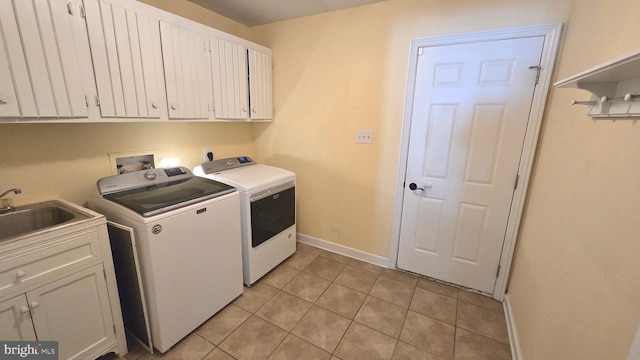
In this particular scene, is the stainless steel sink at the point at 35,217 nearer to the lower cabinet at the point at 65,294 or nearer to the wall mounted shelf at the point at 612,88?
the lower cabinet at the point at 65,294

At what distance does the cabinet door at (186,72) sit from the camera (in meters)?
1.78

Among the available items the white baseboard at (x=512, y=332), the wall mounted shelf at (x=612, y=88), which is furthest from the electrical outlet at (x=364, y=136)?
the white baseboard at (x=512, y=332)

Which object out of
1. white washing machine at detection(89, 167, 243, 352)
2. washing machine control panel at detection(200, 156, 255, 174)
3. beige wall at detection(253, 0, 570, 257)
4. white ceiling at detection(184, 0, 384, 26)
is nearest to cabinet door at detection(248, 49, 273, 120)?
beige wall at detection(253, 0, 570, 257)

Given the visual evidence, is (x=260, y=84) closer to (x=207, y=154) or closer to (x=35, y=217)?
(x=207, y=154)

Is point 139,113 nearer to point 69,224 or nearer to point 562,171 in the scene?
point 69,224

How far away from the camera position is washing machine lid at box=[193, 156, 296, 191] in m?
2.08

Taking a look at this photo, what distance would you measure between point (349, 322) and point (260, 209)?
112cm

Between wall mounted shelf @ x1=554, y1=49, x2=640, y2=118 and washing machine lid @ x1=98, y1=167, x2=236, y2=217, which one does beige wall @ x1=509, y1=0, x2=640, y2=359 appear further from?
washing machine lid @ x1=98, y1=167, x2=236, y2=217

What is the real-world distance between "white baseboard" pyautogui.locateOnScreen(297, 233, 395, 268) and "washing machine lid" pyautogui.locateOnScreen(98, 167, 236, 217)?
1.35 meters

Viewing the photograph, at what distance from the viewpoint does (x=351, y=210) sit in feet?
8.79

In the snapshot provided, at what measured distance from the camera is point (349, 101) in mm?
2438

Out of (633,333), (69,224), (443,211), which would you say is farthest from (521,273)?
(69,224)

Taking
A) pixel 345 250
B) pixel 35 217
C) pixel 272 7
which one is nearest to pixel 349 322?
pixel 345 250

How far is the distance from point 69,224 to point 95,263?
0.26 metres
